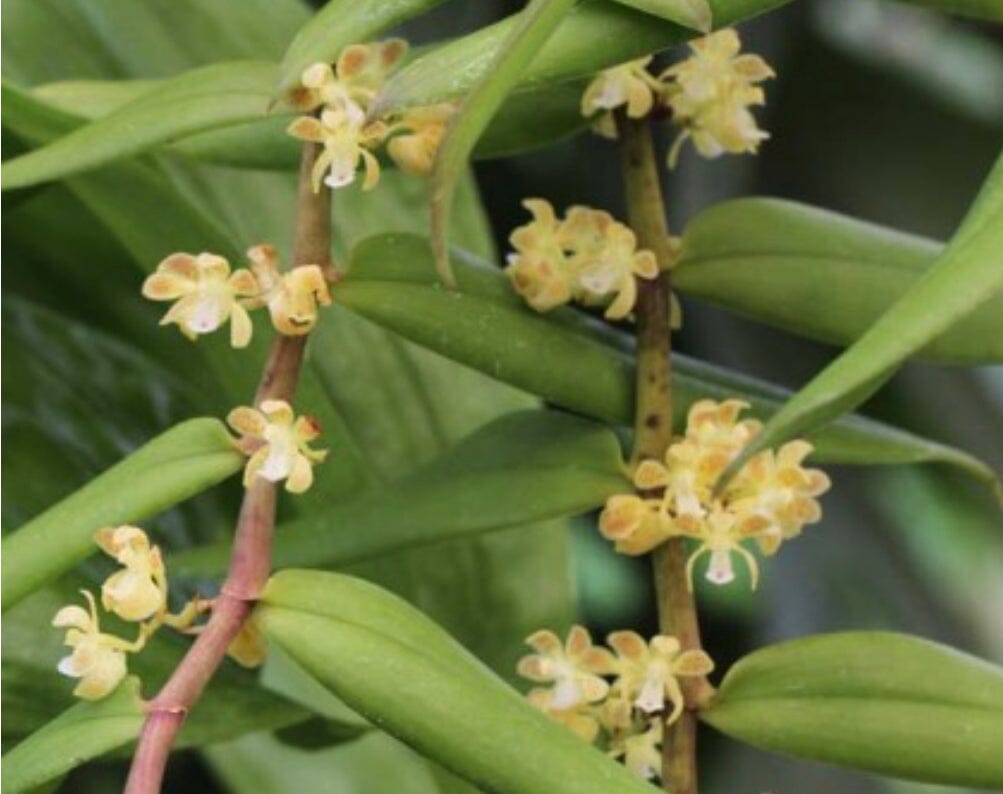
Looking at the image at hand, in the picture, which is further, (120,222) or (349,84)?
→ (120,222)

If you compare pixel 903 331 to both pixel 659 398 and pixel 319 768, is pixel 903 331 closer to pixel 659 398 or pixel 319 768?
pixel 659 398

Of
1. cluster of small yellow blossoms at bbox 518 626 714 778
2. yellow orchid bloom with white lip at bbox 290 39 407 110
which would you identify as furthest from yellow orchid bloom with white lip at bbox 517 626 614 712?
yellow orchid bloom with white lip at bbox 290 39 407 110

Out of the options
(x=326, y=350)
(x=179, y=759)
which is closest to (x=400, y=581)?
(x=326, y=350)

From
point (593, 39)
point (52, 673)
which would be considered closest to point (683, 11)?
point (593, 39)

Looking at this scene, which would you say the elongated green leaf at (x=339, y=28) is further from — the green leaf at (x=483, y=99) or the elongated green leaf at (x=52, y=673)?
the elongated green leaf at (x=52, y=673)

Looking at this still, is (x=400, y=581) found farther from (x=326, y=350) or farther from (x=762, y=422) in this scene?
(x=762, y=422)

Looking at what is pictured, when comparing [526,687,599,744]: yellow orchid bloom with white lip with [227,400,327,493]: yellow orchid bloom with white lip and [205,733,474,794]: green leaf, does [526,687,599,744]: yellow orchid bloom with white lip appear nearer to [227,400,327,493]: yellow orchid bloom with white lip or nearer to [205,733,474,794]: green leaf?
[227,400,327,493]: yellow orchid bloom with white lip
